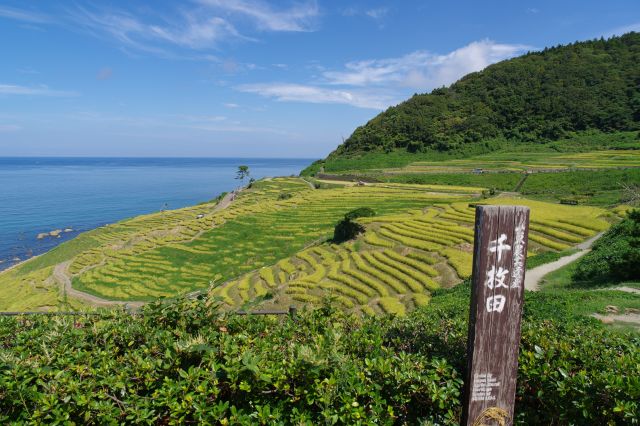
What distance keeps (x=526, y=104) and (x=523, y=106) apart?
3.57 feet

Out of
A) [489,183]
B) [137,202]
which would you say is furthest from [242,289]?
[137,202]

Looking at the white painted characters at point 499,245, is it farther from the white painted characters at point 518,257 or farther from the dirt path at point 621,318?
the dirt path at point 621,318

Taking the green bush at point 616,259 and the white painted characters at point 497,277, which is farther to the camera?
the green bush at point 616,259

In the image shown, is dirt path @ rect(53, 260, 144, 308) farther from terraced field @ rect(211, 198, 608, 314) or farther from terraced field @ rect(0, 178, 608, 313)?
terraced field @ rect(211, 198, 608, 314)

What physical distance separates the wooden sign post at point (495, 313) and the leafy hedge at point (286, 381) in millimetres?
255

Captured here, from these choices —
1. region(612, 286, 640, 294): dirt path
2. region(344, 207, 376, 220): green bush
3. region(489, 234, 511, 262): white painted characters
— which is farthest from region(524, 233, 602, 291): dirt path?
region(344, 207, 376, 220): green bush

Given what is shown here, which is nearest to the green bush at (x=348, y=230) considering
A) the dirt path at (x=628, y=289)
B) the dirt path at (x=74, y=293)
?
the dirt path at (x=74, y=293)

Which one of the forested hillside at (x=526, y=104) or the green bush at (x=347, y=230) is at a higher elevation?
the forested hillside at (x=526, y=104)

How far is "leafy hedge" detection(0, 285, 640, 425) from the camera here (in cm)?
352

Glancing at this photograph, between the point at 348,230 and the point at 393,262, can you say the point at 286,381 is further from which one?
the point at 348,230

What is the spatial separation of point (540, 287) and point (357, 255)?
501 inches

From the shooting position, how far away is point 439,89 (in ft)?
425

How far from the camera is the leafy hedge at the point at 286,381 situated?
352 centimetres

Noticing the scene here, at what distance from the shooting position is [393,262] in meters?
24.7
